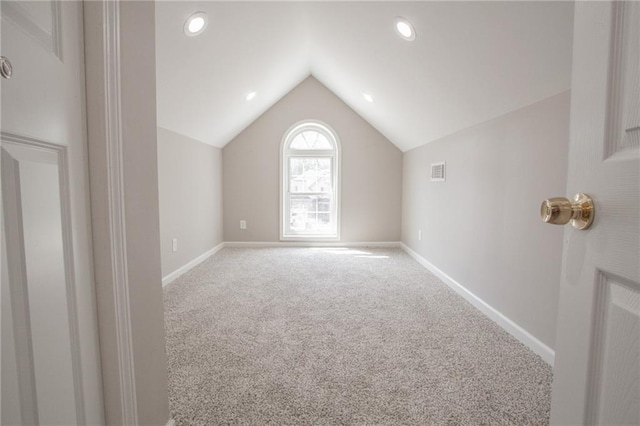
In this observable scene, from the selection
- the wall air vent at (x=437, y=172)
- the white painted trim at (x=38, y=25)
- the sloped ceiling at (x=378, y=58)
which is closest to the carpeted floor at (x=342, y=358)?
the wall air vent at (x=437, y=172)

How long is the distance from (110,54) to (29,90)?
0.26m

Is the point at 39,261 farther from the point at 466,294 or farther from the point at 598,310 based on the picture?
the point at 466,294

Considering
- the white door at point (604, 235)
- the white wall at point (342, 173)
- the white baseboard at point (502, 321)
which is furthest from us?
the white wall at point (342, 173)

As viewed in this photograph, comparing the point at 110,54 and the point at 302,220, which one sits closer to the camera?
the point at 110,54

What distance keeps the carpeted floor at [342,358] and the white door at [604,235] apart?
1.00m

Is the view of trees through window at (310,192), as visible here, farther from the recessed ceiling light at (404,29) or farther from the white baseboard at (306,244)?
the recessed ceiling light at (404,29)

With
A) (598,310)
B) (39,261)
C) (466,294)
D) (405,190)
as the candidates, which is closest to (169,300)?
(39,261)

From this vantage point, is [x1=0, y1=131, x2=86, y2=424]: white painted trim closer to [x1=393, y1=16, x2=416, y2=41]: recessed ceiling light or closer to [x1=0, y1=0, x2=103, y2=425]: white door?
[x1=0, y1=0, x2=103, y2=425]: white door

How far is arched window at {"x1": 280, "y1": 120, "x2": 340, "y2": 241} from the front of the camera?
16.0ft

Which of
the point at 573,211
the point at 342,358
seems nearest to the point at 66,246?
the point at 573,211

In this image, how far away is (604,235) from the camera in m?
0.46

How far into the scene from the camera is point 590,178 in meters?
0.50

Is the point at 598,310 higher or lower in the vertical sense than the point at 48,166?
lower

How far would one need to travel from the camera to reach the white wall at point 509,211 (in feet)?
5.74
